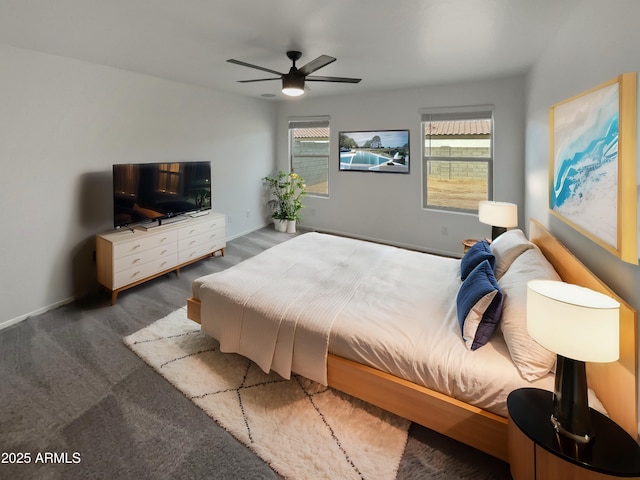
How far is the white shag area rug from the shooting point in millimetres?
1620

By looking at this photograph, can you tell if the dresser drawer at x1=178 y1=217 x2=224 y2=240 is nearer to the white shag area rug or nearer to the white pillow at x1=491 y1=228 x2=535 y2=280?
the white shag area rug

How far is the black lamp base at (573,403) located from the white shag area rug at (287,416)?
2.65 feet

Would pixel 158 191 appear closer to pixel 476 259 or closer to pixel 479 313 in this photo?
pixel 476 259


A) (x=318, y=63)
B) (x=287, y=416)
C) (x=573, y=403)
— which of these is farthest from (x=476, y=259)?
(x=318, y=63)

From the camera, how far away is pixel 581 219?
177 centimetres

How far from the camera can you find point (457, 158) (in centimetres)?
469

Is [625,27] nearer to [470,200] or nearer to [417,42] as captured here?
[417,42]

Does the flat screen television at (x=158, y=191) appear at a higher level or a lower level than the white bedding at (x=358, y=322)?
higher

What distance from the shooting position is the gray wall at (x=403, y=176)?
4.22m

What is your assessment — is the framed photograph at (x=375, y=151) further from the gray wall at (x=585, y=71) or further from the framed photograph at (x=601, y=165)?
the framed photograph at (x=601, y=165)

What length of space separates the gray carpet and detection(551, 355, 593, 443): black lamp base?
0.55 metres

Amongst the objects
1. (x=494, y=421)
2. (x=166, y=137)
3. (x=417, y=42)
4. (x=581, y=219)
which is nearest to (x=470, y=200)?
(x=417, y=42)

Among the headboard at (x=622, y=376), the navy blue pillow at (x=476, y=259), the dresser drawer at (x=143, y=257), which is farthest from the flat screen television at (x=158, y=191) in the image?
the headboard at (x=622, y=376)

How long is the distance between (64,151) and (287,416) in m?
3.32
